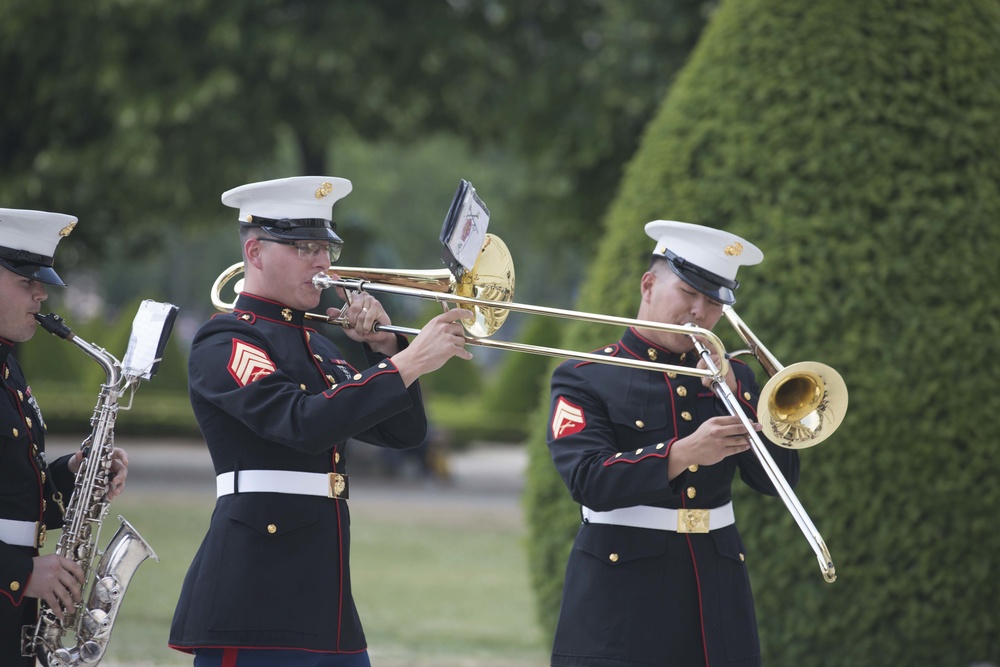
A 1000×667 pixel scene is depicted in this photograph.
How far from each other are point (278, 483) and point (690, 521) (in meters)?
1.14

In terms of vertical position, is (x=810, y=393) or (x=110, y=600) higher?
(x=810, y=393)

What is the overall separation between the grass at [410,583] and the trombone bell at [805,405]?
3.12 metres

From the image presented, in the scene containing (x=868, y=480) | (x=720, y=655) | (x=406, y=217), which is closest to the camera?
(x=720, y=655)

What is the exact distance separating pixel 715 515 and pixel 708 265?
2.30ft

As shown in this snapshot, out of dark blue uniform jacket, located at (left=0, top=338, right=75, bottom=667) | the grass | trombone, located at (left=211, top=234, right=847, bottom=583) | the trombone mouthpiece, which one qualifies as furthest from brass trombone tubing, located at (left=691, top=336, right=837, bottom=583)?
the grass

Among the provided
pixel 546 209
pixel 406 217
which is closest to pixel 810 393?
pixel 546 209

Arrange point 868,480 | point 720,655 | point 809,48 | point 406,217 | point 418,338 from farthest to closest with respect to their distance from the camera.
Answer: point 406,217, point 809,48, point 868,480, point 720,655, point 418,338

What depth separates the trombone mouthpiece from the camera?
346cm

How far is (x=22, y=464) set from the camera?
3441 millimetres

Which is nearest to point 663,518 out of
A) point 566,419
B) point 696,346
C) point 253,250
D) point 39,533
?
point 566,419

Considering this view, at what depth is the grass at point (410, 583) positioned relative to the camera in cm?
773

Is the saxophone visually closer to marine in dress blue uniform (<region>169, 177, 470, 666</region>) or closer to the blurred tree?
marine in dress blue uniform (<region>169, 177, 470, 666</region>)

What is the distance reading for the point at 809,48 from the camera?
5871mm

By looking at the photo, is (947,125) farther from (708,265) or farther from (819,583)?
(708,265)
